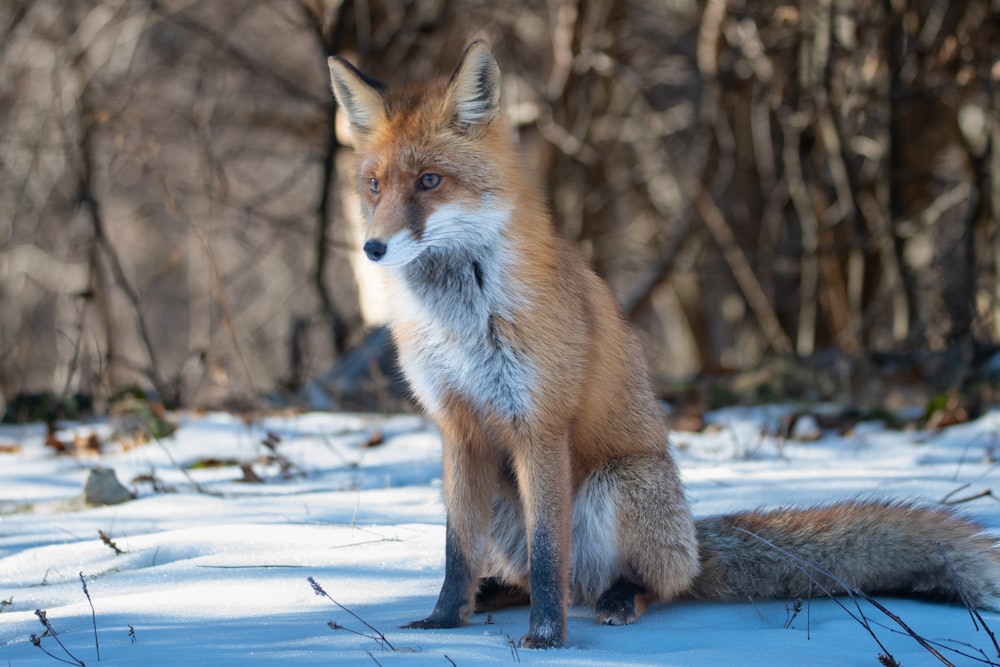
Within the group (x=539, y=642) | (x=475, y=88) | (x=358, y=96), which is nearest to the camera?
(x=539, y=642)

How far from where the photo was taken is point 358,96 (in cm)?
338

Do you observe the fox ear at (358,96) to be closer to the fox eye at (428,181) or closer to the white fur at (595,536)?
the fox eye at (428,181)

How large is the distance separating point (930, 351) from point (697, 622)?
581 centimetres

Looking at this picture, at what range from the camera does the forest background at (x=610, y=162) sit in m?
7.81

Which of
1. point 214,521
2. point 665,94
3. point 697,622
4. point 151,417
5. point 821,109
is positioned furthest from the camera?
point 665,94

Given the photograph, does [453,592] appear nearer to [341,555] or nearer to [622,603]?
[622,603]

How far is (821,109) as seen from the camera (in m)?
8.05

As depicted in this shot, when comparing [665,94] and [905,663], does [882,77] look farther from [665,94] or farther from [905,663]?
[905,663]

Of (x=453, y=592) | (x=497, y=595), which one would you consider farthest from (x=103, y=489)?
(x=453, y=592)

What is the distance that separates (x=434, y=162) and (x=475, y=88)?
0.31 meters

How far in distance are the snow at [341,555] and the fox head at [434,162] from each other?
110 centimetres

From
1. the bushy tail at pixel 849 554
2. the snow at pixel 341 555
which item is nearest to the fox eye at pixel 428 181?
the snow at pixel 341 555

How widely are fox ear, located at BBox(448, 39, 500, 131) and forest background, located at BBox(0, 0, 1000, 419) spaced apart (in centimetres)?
391

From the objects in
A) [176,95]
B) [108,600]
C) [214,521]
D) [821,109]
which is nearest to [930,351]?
[821,109]
